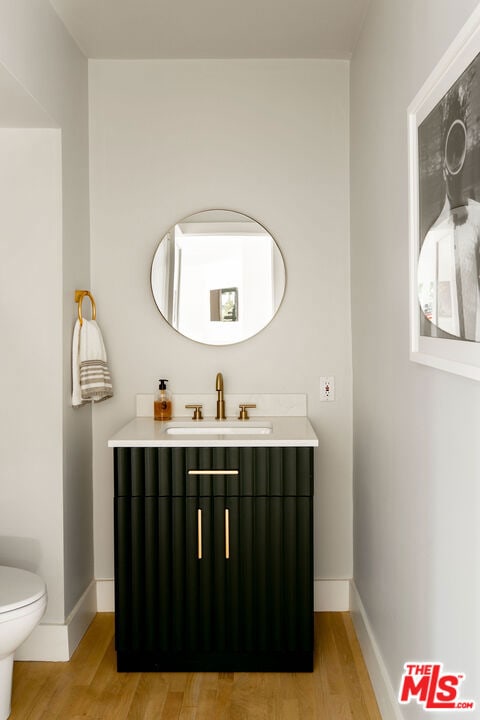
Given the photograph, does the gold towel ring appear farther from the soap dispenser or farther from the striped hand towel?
the soap dispenser

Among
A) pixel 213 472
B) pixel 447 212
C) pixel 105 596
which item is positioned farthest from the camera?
pixel 105 596

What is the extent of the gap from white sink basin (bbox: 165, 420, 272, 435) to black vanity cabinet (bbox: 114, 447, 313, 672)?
41 cm

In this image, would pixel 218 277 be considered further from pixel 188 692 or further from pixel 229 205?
pixel 188 692

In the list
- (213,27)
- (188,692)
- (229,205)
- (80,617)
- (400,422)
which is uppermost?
(213,27)

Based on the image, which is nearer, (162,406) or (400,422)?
(400,422)

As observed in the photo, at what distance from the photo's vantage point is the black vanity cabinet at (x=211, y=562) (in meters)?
2.65

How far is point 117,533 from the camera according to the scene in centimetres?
267

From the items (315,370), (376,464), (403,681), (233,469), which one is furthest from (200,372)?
(403,681)

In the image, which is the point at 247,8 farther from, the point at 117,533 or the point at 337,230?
the point at 117,533

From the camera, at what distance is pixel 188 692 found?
255cm

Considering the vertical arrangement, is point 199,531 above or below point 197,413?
below

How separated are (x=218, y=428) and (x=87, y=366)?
620 mm

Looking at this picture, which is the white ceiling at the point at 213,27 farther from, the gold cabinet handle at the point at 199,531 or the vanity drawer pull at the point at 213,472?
the gold cabinet handle at the point at 199,531

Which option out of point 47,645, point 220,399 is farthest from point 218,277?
point 47,645
